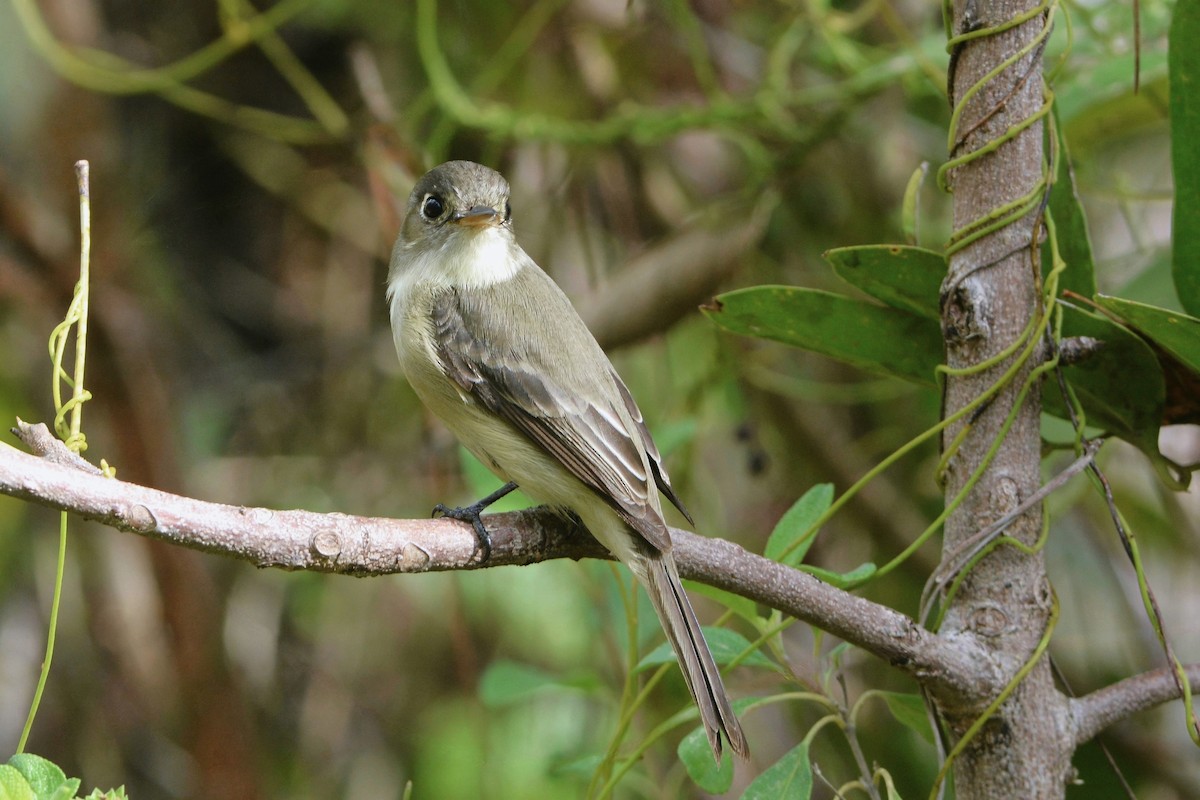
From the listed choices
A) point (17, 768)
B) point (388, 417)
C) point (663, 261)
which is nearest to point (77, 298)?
point (17, 768)

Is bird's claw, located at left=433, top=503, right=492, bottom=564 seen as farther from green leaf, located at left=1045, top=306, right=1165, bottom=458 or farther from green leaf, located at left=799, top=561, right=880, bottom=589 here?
green leaf, located at left=1045, top=306, right=1165, bottom=458

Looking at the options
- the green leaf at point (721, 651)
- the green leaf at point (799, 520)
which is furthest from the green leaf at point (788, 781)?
the green leaf at point (799, 520)

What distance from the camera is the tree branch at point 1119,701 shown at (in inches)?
70.9

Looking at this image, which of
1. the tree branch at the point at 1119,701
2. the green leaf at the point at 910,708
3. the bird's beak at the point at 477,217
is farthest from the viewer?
the bird's beak at the point at 477,217

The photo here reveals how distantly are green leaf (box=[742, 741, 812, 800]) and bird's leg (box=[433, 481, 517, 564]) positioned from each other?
21.1 inches

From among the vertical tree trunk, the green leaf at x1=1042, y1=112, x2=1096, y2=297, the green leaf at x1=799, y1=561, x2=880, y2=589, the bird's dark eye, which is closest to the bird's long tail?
the green leaf at x1=799, y1=561, x2=880, y2=589

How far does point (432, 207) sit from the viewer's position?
283cm

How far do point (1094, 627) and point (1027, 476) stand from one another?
2.30 metres

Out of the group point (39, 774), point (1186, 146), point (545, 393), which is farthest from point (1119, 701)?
point (39, 774)

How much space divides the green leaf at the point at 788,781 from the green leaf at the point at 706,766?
0.20ft

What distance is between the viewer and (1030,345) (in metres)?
1.75

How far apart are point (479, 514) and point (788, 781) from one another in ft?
2.17

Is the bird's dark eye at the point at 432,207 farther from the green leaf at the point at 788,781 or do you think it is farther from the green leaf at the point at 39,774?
the green leaf at the point at 39,774

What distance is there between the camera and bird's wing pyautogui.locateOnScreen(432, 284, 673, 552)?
224 centimetres
